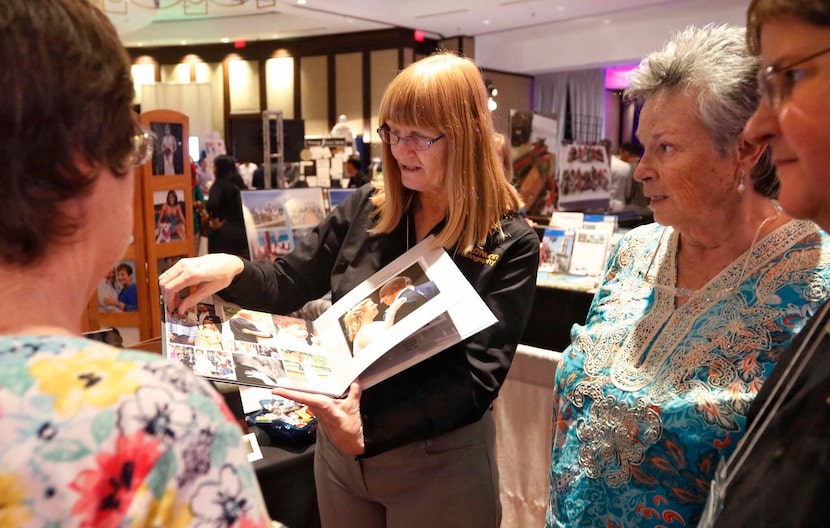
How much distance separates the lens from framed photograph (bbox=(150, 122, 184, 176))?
10.2ft

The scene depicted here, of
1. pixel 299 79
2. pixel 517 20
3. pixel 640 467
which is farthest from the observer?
pixel 299 79

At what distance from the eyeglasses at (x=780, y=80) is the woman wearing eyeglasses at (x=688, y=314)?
1.43 ft

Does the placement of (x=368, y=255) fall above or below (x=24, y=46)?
below

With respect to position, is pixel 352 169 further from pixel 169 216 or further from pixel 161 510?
pixel 161 510

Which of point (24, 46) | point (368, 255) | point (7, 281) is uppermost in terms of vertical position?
point (24, 46)

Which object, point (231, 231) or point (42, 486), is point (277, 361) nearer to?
point (42, 486)

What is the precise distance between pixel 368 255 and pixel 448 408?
40 centimetres

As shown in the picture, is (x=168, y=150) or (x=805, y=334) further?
(x=168, y=150)

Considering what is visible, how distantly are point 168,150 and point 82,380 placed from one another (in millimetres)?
2834

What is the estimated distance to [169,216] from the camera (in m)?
3.21

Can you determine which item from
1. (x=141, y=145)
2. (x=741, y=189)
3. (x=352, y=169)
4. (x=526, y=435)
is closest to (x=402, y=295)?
(x=741, y=189)

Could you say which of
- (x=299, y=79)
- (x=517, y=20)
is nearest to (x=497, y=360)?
(x=517, y=20)

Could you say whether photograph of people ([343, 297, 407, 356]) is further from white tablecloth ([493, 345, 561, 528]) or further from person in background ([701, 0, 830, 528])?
white tablecloth ([493, 345, 561, 528])

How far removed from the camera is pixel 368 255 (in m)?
1.61
